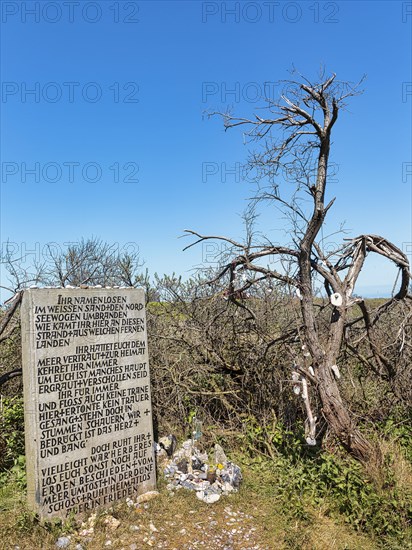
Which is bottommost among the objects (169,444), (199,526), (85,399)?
(199,526)

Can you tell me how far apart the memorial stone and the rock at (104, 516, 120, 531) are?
10.5 inches

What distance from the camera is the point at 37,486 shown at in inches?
149

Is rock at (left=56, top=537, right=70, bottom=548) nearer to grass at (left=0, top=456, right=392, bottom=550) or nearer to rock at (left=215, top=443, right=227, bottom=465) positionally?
grass at (left=0, top=456, right=392, bottom=550)

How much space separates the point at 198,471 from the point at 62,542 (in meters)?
1.63

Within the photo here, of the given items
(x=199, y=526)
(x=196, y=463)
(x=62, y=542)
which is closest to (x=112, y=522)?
(x=62, y=542)

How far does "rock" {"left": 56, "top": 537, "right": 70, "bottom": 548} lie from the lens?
3.56 metres

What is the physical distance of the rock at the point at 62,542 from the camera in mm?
3559

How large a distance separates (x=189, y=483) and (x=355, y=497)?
1.67 metres

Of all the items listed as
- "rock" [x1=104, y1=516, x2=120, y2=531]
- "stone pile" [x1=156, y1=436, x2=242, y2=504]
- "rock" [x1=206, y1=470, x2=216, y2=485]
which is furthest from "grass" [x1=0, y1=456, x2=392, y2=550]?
"rock" [x1=206, y1=470, x2=216, y2=485]

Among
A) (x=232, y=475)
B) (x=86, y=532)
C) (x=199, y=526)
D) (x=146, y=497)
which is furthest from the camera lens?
(x=232, y=475)

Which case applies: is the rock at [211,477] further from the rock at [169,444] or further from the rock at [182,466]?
the rock at [169,444]

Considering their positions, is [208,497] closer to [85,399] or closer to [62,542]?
[62,542]

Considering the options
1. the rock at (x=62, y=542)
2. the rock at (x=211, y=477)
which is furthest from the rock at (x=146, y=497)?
the rock at (x=62, y=542)

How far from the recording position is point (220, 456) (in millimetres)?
4949
